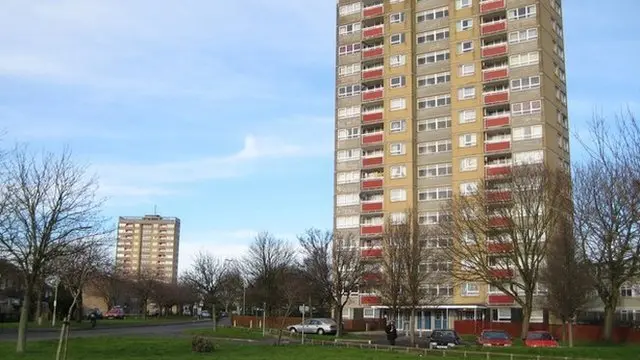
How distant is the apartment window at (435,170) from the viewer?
92000 mm

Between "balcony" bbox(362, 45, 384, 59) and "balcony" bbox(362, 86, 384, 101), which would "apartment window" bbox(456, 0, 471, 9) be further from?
"balcony" bbox(362, 86, 384, 101)

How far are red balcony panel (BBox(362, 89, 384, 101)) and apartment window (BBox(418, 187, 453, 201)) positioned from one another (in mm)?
15327

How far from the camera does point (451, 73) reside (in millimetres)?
93750

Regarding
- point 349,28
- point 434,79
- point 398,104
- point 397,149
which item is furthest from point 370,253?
point 349,28

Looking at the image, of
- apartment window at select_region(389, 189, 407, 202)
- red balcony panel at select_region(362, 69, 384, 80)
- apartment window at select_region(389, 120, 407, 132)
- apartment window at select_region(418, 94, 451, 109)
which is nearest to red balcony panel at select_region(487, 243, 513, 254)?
apartment window at select_region(389, 189, 407, 202)

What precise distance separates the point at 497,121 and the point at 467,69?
8762 millimetres

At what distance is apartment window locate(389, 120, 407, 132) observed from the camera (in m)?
96.2

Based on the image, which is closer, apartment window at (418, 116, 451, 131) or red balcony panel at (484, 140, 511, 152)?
red balcony panel at (484, 140, 511, 152)

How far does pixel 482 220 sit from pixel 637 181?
1796 inches

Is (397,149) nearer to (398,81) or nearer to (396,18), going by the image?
(398,81)

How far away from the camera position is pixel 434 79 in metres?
95.7

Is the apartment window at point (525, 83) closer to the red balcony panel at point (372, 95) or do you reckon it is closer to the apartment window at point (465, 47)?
the apartment window at point (465, 47)

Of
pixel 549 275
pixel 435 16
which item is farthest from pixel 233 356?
pixel 435 16

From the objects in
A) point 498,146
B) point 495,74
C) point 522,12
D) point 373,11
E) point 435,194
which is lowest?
point 435,194
